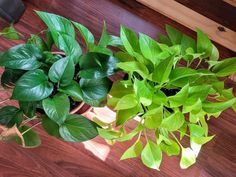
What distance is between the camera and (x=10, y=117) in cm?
94

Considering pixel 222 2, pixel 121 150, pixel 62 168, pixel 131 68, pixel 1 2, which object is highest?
pixel 222 2

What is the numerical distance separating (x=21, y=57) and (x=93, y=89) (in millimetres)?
203

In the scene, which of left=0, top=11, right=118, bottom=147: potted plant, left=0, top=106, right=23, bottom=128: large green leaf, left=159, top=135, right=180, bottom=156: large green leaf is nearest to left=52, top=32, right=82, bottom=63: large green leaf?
left=0, top=11, right=118, bottom=147: potted plant

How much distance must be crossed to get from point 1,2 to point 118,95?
0.61 m

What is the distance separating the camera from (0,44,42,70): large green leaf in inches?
32.1

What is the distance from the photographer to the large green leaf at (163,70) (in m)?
0.80

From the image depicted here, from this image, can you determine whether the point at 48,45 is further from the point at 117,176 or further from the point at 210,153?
the point at 210,153

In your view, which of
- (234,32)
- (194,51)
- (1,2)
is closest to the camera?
(194,51)

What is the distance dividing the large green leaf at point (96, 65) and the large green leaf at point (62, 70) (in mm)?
42

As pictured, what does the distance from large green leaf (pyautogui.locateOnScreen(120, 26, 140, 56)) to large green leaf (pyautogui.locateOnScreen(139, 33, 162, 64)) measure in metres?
0.03

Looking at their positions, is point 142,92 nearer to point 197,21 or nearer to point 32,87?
point 32,87

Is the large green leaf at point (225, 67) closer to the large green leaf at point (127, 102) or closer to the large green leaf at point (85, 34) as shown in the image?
the large green leaf at point (127, 102)

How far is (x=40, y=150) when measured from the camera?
4.20 ft

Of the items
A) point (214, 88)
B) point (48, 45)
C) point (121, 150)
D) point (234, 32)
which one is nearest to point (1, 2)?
point (48, 45)
